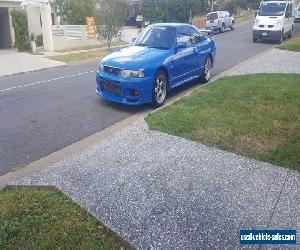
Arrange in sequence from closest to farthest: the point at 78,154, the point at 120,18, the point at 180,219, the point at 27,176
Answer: the point at 180,219
the point at 27,176
the point at 78,154
the point at 120,18

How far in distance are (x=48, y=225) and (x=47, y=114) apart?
4643mm

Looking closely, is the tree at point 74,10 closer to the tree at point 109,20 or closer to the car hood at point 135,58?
the tree at point 109,20

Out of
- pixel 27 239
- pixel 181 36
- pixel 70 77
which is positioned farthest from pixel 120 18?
pixel 27 239

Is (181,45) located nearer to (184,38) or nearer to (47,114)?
(184,38)

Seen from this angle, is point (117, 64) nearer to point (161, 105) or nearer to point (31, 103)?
point (161, 105)

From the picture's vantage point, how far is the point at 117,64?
26.8ft

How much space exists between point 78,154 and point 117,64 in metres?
3.08

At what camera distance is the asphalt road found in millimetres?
6246

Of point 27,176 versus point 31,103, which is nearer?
point 27,176

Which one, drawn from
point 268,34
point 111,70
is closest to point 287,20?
point 268,34

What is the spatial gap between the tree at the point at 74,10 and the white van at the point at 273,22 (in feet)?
39.2

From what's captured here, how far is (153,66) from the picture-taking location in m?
8.11

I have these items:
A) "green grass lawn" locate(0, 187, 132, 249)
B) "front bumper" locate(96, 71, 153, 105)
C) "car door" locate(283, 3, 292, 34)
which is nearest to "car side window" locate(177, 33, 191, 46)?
"front bumper" locate(96, 71, 153, 105)

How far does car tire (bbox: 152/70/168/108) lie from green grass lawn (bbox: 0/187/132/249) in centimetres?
431
